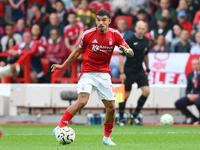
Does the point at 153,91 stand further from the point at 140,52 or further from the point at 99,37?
the point at 99,37

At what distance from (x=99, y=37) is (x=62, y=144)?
1.86m

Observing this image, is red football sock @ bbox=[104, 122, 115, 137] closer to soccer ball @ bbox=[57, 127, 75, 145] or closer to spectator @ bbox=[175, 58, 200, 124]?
soccer ball @ bbox=[57, 127, 75, 145]

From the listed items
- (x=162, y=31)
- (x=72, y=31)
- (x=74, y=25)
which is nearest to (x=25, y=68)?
(x=72, y=31)

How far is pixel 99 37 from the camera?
7.50m

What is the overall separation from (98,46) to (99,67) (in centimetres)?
36

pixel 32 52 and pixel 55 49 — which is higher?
pixel 55 49

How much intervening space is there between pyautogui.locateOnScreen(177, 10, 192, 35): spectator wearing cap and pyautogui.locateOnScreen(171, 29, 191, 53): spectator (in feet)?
3.81

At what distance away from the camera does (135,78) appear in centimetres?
1191

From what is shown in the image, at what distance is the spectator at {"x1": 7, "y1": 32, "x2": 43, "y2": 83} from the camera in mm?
14984

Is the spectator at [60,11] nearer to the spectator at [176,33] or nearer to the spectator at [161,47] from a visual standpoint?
the spectator at [161,47]

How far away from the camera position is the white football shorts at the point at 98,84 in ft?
24.4

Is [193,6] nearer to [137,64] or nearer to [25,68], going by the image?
[137,64]

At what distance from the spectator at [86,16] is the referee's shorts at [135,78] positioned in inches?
170

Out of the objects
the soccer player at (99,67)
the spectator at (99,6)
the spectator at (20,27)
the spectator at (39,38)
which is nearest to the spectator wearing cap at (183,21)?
the spectator at (99,6)
